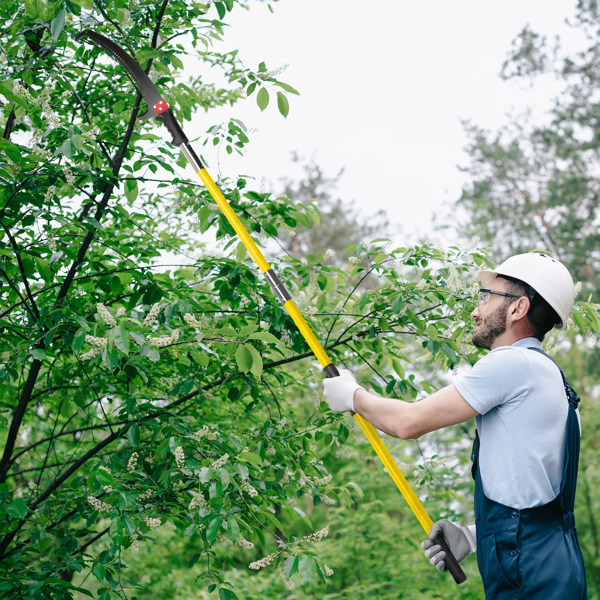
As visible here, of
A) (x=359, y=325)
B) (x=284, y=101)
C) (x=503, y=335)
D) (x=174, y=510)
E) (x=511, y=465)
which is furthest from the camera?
(x=359, y=325)

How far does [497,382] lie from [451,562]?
800 millimetres

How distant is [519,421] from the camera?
2.02 m

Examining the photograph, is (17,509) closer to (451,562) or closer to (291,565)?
(291,565)

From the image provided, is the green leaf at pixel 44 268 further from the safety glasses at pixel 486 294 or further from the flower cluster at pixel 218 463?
the safety glasses at pixel 486 294

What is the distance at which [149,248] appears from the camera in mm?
3678

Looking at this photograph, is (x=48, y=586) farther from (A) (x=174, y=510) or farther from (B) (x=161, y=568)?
(B) (x=161, y=568)

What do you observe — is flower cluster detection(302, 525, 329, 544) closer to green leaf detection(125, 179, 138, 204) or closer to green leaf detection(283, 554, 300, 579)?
green leaf detection(283, 554, 300, 579)

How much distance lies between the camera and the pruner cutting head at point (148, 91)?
2.86 meters

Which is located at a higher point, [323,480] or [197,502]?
[197,502]

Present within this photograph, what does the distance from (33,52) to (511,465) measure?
2808 millimetres

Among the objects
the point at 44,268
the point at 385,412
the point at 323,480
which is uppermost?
the point at 44,268

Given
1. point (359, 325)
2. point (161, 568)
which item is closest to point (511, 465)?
point (359, 325)

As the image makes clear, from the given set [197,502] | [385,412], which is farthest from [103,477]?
[385,412]

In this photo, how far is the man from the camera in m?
1.92
